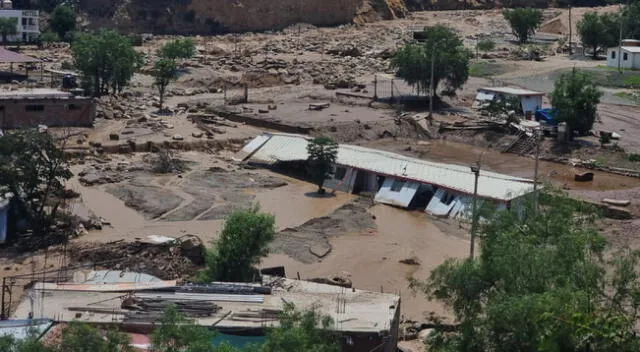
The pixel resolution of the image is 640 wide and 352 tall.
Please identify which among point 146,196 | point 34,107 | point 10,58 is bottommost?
point 146,196

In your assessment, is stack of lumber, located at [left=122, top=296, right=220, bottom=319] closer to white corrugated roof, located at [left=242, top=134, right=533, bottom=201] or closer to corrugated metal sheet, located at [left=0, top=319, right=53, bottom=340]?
corrugated metal sheet, located at [left=0, top=319, right=53, bottom=340]

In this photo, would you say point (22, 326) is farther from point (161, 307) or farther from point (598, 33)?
point (598, 33)

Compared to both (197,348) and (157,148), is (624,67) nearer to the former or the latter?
(157,148)

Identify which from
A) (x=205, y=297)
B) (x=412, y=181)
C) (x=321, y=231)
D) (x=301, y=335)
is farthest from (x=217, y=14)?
(x=301, y=335)

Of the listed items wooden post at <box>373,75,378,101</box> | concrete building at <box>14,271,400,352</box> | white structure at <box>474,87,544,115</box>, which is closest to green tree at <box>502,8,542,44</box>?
wooden post at <box>373,75,378,101</box>

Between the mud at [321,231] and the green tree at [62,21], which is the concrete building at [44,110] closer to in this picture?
the mud at [321,231]

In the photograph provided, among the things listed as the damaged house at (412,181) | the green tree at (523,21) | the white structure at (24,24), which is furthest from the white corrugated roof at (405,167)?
the white structure at (24,24)

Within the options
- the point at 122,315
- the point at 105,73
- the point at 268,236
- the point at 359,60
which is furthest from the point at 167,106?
the point at 122,315
